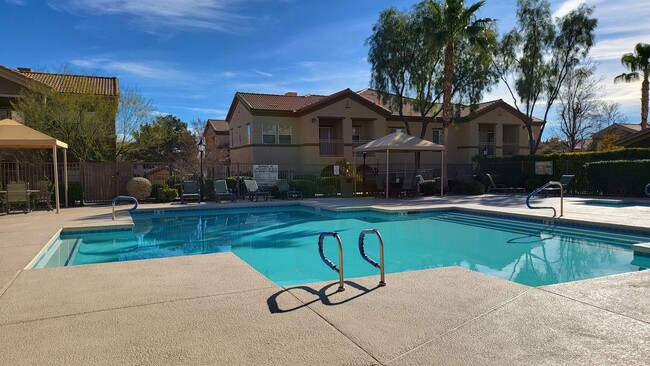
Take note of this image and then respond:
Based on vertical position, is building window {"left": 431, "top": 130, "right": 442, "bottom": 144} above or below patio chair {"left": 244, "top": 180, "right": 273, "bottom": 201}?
above

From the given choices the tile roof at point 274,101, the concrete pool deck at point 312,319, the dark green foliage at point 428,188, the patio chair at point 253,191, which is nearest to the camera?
the concrete pool deck at point 312,319

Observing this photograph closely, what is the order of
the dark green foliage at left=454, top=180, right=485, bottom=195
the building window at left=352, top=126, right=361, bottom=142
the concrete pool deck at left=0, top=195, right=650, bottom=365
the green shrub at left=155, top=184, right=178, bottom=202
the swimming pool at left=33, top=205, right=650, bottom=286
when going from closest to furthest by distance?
the concrete pool deck at left=0, top=195, right=650, bottom=365, the swimming pool at left=33, top=205, right=650, bottom=286, the green shrub at left=155, top=184, right=178, bottom=202, the dark green foliage at left=454, top=180, right=485, bottom=195, the building window at left=352, top=126, right=361, bottom=142

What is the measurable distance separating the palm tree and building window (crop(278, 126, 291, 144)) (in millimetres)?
24287

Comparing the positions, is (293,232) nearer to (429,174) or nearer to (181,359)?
(181,359)

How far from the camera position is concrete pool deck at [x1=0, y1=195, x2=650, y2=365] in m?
3.37

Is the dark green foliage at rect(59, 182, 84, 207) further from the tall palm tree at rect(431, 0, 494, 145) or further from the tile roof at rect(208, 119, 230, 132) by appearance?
the tile roof at rect(208, 119, 230, 132)

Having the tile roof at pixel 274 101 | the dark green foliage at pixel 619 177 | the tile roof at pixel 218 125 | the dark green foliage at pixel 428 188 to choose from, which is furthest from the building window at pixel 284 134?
the dark green foliage at pixel 619 177

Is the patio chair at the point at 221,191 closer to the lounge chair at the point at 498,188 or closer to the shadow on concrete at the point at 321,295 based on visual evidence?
the lounge chair at the point at 498,188

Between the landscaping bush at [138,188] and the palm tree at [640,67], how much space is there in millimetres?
32519

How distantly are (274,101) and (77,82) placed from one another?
37.8ft

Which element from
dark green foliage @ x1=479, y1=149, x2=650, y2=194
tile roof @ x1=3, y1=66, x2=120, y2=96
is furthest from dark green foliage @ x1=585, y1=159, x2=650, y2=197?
tile roof @ x1=3, y1=66, x2=120, y2=96

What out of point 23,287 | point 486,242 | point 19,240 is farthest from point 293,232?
point 23,287

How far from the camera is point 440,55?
2633 centimetres

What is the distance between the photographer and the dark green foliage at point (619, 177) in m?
18.5
